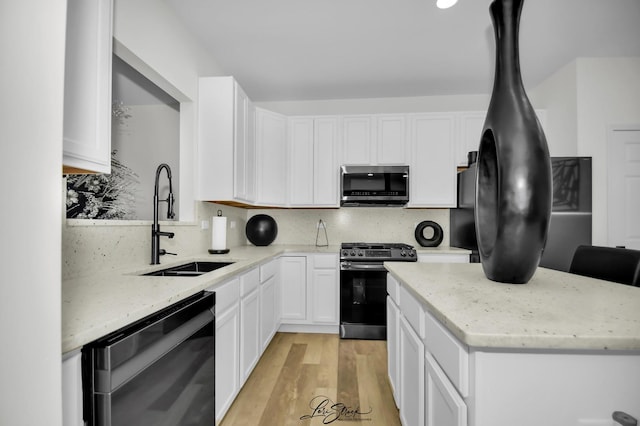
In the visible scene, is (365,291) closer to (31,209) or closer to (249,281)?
(249,281)

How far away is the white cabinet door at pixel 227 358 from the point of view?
64.5 inches

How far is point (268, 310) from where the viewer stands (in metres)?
2.77

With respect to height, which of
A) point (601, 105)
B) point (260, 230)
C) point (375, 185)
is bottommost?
point (260, 230)

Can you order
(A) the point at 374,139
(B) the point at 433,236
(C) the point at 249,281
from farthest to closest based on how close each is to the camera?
1. (B) the point at 433,236
2. (A) the point at 374,139
3. (C) the point at 249,281

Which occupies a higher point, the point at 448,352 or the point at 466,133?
the point at 466,133

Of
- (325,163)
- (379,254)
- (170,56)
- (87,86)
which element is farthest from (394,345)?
(170,56)

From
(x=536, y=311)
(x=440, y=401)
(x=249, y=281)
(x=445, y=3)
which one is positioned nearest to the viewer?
(x=536, y=311)

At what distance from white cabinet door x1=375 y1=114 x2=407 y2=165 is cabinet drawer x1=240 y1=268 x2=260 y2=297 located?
6.35 feet

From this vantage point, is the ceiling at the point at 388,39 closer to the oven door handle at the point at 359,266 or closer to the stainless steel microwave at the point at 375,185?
the stainless steel microwave at the point at 375,185

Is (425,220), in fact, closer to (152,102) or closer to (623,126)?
(623,126)

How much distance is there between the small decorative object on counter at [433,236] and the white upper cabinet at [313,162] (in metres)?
1.06

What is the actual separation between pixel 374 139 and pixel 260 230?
167 cm

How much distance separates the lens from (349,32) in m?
2.53

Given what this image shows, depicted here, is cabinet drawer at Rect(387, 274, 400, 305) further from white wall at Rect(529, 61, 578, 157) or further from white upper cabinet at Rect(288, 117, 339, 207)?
white wall at Rect(529, 61, 578, 157)
